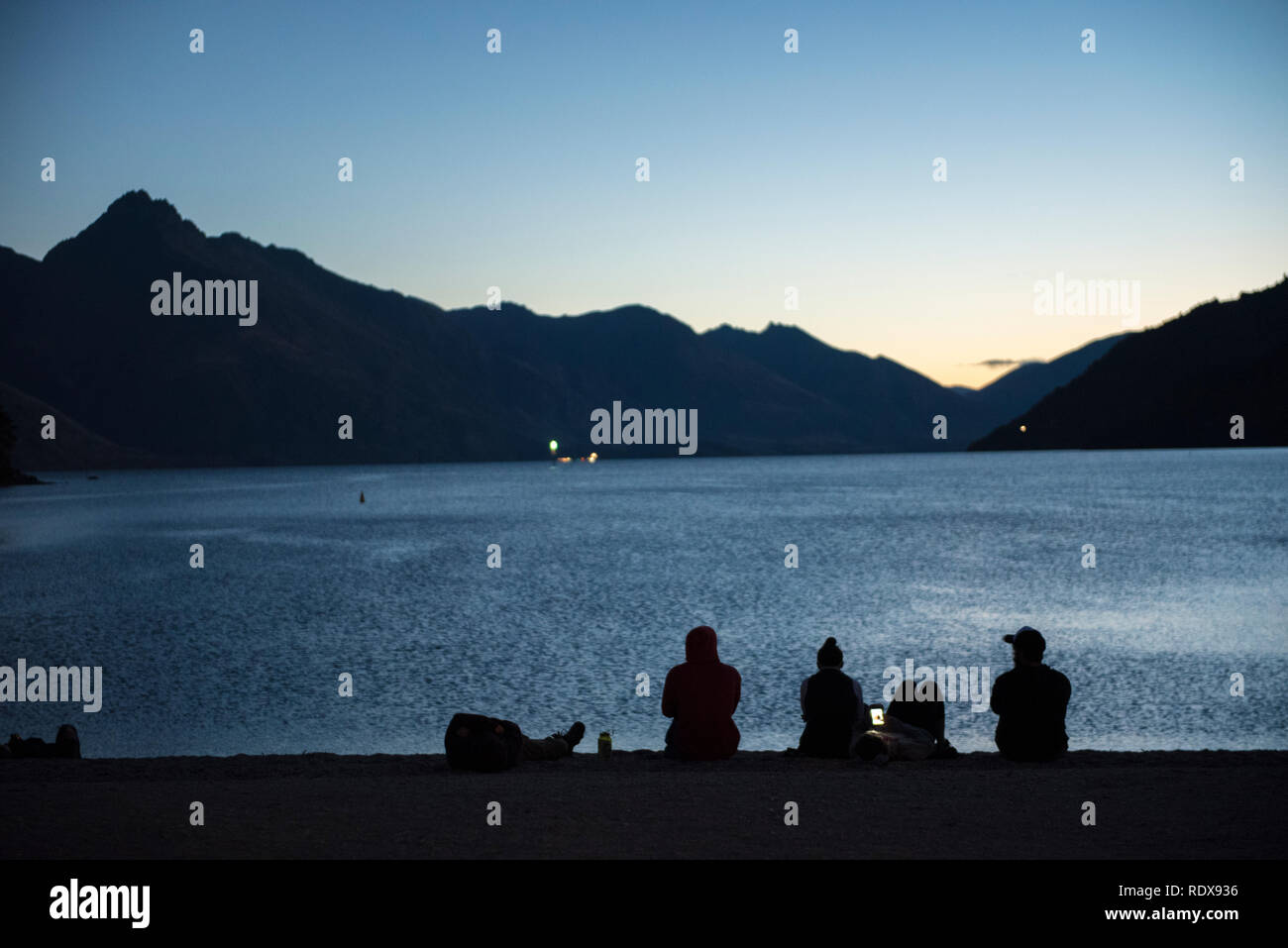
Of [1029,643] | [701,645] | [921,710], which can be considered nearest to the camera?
[1029,643]

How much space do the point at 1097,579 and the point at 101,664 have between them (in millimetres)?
40438

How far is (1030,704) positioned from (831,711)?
2.07 meters

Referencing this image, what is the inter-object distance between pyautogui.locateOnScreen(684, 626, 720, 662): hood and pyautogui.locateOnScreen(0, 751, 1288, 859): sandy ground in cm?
117

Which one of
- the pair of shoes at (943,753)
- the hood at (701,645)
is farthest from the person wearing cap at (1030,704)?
the hood at (701,645)

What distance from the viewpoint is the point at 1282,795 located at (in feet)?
29.9

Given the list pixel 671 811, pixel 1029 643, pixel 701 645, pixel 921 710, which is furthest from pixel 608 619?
pixel 671 811

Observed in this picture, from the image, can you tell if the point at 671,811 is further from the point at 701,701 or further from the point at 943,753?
the point at 943,753

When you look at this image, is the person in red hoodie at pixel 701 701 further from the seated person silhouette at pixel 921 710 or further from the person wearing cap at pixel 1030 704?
the person wearing cap at pixel 1030 704

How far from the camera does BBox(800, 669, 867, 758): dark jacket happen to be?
11.9m

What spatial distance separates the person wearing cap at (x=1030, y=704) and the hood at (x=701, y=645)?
2.92m

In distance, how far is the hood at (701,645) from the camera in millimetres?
11484

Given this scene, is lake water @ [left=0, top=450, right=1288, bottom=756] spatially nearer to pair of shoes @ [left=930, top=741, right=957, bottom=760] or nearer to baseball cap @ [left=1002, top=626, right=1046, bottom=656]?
pair of shoes @ [left=930, top=741, right=957, bottom=760]

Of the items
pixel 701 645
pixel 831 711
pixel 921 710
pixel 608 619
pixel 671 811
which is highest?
pixel 701 645

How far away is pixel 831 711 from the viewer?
11883mm
